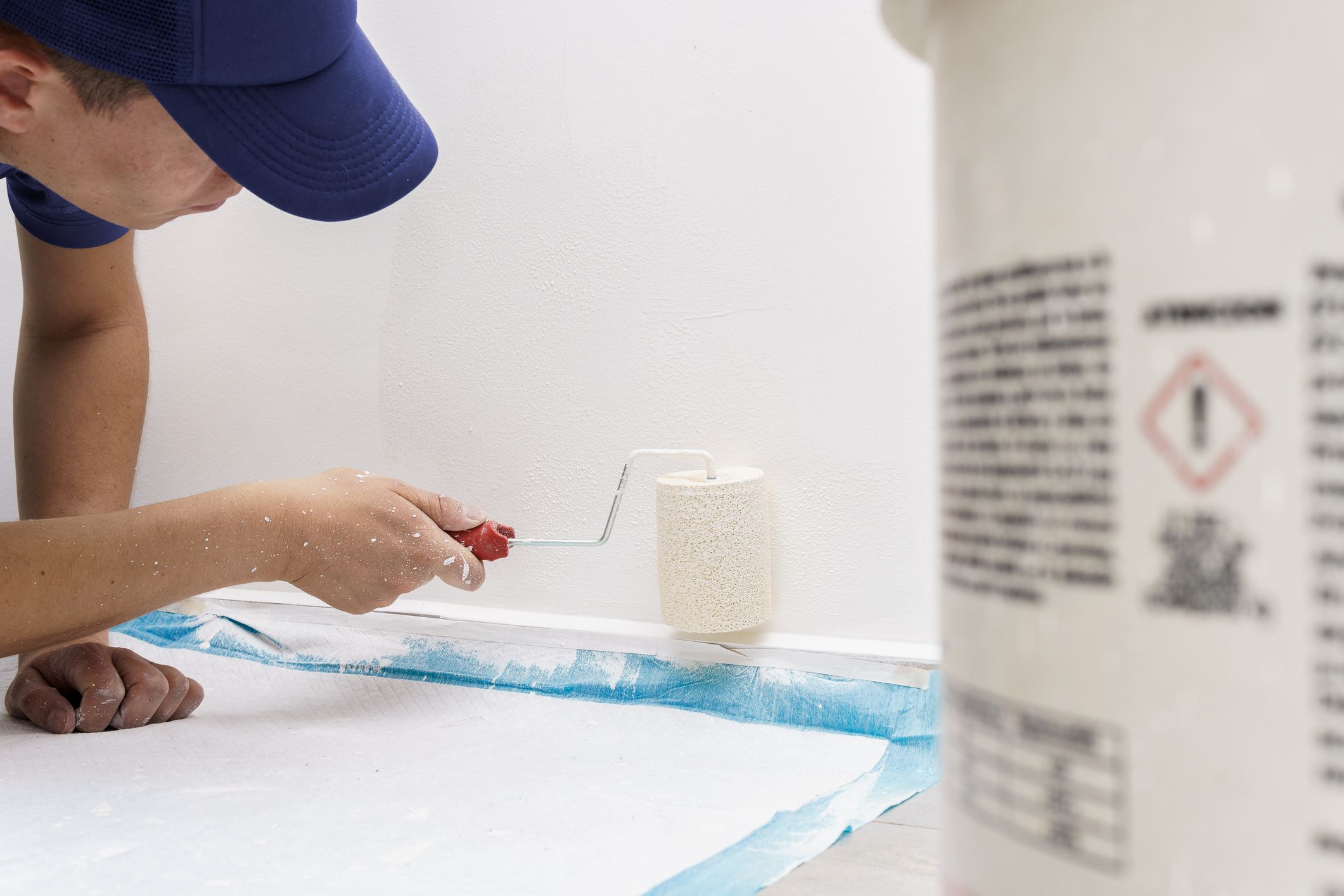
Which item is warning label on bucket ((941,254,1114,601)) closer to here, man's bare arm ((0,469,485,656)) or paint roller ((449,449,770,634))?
paint roller ((449,449,770,634))

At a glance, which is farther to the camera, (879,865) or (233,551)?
(233,551)

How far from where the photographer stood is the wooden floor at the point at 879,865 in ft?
1.20

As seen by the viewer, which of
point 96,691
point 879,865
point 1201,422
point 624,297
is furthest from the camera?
point 624,297

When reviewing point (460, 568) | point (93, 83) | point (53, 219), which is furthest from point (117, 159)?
point (460, 568)

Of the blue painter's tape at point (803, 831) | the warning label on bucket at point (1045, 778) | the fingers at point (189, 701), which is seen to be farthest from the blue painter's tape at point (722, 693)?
the warning label on bucket at point (1045, 778)

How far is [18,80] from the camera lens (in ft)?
1.59

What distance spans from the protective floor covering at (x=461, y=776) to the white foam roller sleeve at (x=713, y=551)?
61 millimetres

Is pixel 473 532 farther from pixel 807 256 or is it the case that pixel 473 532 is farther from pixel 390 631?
pixel 807 256

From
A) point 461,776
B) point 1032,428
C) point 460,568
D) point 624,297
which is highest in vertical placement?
point 624,297

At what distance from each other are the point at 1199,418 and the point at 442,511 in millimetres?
640

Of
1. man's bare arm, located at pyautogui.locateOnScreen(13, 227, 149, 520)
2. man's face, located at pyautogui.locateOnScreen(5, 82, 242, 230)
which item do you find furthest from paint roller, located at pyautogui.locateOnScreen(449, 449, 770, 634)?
man's bare arm, located at pyautogui.locateOnScreen(13, 227, 149, 520)

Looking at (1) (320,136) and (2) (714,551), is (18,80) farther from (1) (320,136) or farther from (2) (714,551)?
(2) (714,551)

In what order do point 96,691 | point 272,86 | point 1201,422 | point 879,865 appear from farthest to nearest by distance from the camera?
point 96,691 < point 272,86 < point 879,865 < point 1201,422

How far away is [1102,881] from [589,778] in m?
0.40
